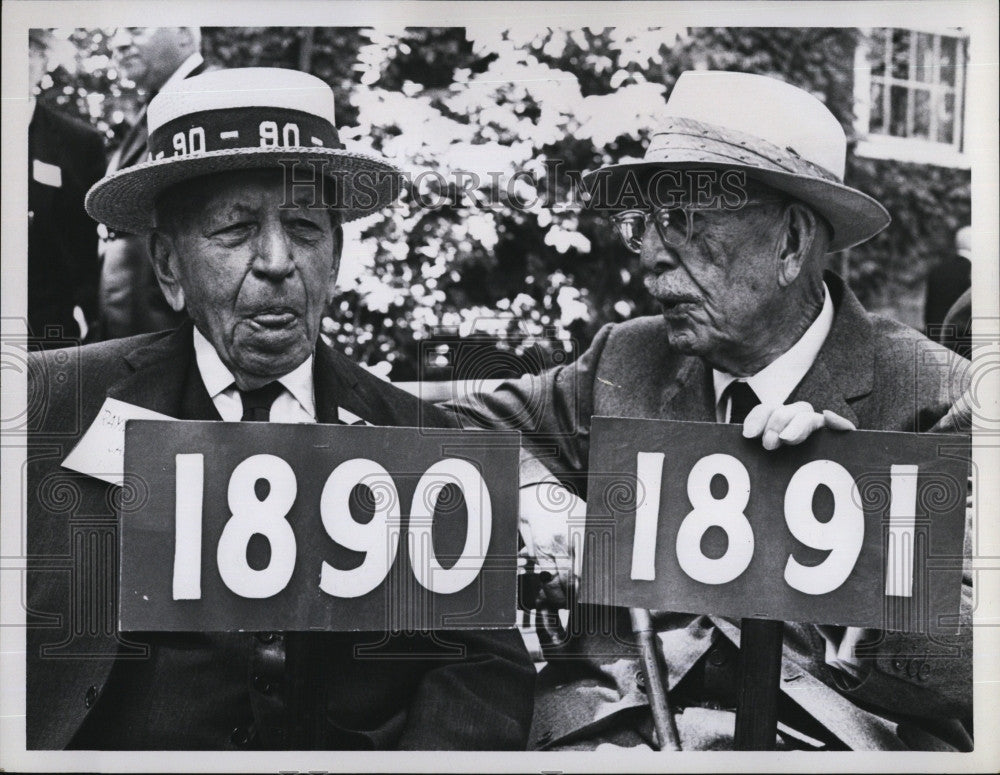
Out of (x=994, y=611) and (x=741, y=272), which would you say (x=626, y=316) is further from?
(x=994, y=611)

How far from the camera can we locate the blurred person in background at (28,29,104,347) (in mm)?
5238

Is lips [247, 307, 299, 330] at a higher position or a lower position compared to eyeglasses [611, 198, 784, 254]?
lower

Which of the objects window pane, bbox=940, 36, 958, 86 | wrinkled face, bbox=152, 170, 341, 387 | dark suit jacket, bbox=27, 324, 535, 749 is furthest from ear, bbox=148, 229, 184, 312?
window pane, bbox=940, 36, 958, 86

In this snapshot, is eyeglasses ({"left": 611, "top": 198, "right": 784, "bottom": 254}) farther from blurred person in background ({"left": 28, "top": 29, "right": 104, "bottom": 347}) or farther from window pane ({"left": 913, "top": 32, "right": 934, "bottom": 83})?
blurred person in background ({"left": 28, "top": 29, "right": 104, "bottom": 347})

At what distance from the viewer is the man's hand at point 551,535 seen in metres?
5.17

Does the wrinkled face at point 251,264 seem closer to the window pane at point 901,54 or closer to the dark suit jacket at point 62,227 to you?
the dark suit jacket at point 62,227

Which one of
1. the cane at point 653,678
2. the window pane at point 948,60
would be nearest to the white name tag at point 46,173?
the cane at point 653,678

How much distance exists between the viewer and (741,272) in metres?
5.16

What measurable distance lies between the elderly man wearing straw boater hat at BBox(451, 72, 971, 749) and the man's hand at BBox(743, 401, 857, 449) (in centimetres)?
1

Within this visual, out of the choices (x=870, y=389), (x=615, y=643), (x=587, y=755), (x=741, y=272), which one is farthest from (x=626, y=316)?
(x=587, y=755)

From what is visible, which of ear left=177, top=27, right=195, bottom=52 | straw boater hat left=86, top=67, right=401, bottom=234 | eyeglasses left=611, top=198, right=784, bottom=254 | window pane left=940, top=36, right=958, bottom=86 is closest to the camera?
straw boater hat left=86, top=67, right=401, bottom=234

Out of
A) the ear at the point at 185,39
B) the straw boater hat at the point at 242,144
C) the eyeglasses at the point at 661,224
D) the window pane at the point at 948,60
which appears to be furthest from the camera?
the window pane at the point at 948,60

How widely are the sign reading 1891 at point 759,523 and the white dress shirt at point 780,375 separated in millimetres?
184

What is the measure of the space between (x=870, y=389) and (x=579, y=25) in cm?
207
